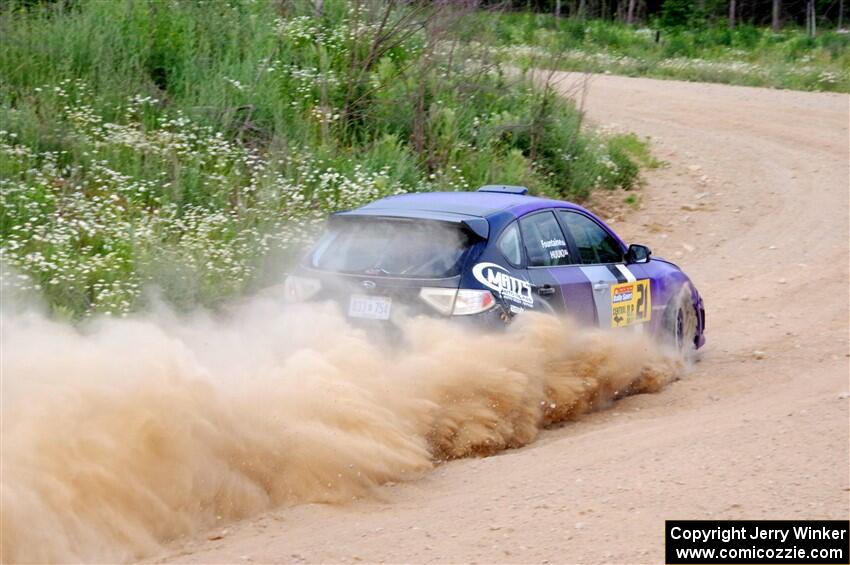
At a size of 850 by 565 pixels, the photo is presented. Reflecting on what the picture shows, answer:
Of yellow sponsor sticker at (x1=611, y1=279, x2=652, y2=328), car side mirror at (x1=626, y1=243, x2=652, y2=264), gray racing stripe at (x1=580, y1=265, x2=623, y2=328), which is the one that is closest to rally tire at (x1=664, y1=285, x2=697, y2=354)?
yellow sponsor sticker at (x1=611, y1=279, x2=652, y2=328)

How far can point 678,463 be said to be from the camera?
20.7 feet

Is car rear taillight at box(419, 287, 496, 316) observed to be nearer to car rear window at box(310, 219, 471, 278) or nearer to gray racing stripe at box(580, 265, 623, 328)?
car rear window at box(310, 219, 471, 278)

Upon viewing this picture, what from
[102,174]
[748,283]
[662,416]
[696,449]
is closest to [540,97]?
[748,283]

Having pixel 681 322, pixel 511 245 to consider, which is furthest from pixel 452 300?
pixel 681 322

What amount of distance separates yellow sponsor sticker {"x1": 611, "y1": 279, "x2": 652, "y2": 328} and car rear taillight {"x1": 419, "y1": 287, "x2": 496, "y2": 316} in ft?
5.94

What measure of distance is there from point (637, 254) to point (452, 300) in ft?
8.29

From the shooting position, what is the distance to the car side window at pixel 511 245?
25.0ft

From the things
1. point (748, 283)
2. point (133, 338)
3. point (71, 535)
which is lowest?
point (748, 283)

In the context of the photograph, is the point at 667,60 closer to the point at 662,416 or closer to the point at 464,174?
the point at 464,174

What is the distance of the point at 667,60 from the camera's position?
3441 centimetres

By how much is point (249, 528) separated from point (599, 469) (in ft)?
6.81

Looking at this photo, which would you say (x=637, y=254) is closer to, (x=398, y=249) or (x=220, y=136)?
(x=398, y=249)

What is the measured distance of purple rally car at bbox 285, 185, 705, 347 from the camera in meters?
7.21

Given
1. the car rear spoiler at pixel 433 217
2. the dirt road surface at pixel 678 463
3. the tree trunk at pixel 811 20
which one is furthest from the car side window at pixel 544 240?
the tree trunk at pixel 811 20
